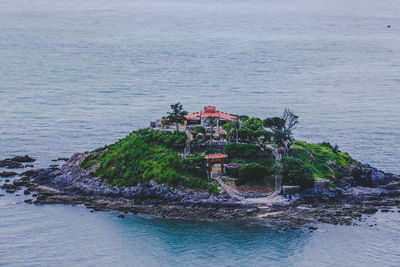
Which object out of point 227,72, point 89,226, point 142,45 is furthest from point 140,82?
point 89,226

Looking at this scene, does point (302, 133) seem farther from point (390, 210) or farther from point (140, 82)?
point (140, 82)

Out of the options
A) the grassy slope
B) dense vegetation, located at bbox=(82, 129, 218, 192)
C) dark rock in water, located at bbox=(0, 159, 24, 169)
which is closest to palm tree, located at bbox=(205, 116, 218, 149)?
dense vegetation, located at bbox=(82, 129, 218, 192)

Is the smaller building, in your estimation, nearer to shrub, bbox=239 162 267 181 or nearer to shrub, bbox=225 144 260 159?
shrub, bbox=225 144 260 159

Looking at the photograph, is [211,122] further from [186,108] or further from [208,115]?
[186,108]

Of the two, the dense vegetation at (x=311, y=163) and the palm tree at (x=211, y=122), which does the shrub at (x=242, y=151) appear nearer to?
the palm tree at (x=211, y=122)

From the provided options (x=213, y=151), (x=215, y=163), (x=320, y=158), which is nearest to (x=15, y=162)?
(x=213, y=151)

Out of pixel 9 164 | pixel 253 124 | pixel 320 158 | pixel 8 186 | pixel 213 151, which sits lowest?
pixel 8 186
